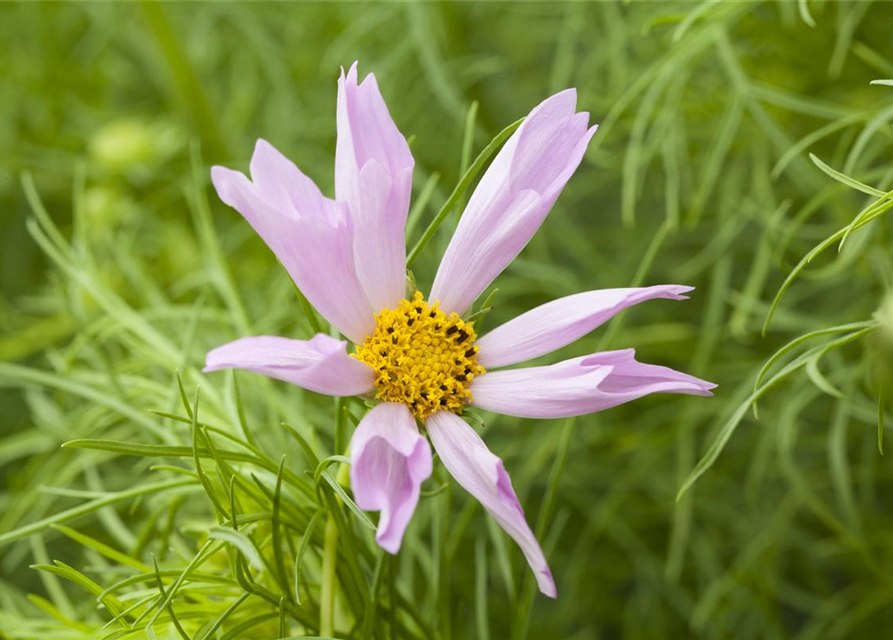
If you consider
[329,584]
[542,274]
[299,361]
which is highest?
[299,361]

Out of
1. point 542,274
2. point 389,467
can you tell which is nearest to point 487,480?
point 389,467

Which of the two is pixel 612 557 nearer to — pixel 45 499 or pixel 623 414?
pixel 623 414

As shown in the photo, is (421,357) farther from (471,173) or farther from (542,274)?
(542,274)

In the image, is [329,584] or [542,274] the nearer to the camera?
[329,584]

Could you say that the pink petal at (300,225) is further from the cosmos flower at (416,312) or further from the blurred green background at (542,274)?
the blurred green background at (542,274)

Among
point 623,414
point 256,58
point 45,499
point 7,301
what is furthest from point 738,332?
point 7,301

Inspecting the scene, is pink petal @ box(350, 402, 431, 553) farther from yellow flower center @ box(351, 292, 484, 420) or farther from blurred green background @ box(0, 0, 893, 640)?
blurred green background @ box(0, 0, 893, 640)

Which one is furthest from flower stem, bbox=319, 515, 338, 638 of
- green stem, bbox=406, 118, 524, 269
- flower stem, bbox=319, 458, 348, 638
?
green stem, bbox=406, 118, 524, 269
